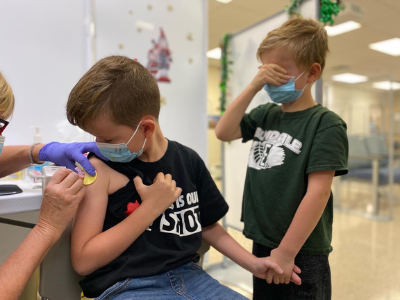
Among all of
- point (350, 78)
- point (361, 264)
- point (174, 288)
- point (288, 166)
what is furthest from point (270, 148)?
point (350, 78)

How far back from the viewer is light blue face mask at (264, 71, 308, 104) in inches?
39.4

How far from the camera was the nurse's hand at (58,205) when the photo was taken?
0.70 metres

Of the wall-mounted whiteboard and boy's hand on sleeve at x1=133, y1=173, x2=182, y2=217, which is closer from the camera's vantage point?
boy's hand on sleeve at x1=133, y1=173, x2=182, y2=217

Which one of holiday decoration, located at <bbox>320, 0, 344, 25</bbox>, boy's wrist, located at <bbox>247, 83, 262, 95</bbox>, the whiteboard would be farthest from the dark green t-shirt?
the whiteboard

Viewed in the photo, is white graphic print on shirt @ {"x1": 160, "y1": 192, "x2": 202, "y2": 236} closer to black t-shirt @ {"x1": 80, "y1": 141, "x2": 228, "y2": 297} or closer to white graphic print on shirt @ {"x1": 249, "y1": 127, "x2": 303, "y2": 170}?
black t-shirt @ {"x1": 80, "y1": 141, "x2": 228, "y2": 297}

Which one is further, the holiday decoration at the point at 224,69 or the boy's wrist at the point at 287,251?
the holiday decoration at the point at 224,69

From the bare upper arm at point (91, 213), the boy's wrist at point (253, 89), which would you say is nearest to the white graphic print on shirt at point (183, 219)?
the bare upper arm at point (91, 213)

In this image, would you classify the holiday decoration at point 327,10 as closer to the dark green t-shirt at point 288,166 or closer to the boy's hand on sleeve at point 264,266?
the dark green t-shirt at point 288,166

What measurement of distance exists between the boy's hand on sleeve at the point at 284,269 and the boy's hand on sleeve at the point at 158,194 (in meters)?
Answer: 0.36

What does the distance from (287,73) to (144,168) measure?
0.56 m

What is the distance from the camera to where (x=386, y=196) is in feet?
14.1

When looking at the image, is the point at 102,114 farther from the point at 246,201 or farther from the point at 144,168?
the point at 246,201

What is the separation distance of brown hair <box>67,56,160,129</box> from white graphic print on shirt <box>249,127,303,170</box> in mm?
465

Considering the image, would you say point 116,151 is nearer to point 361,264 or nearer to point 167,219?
point 167,219
